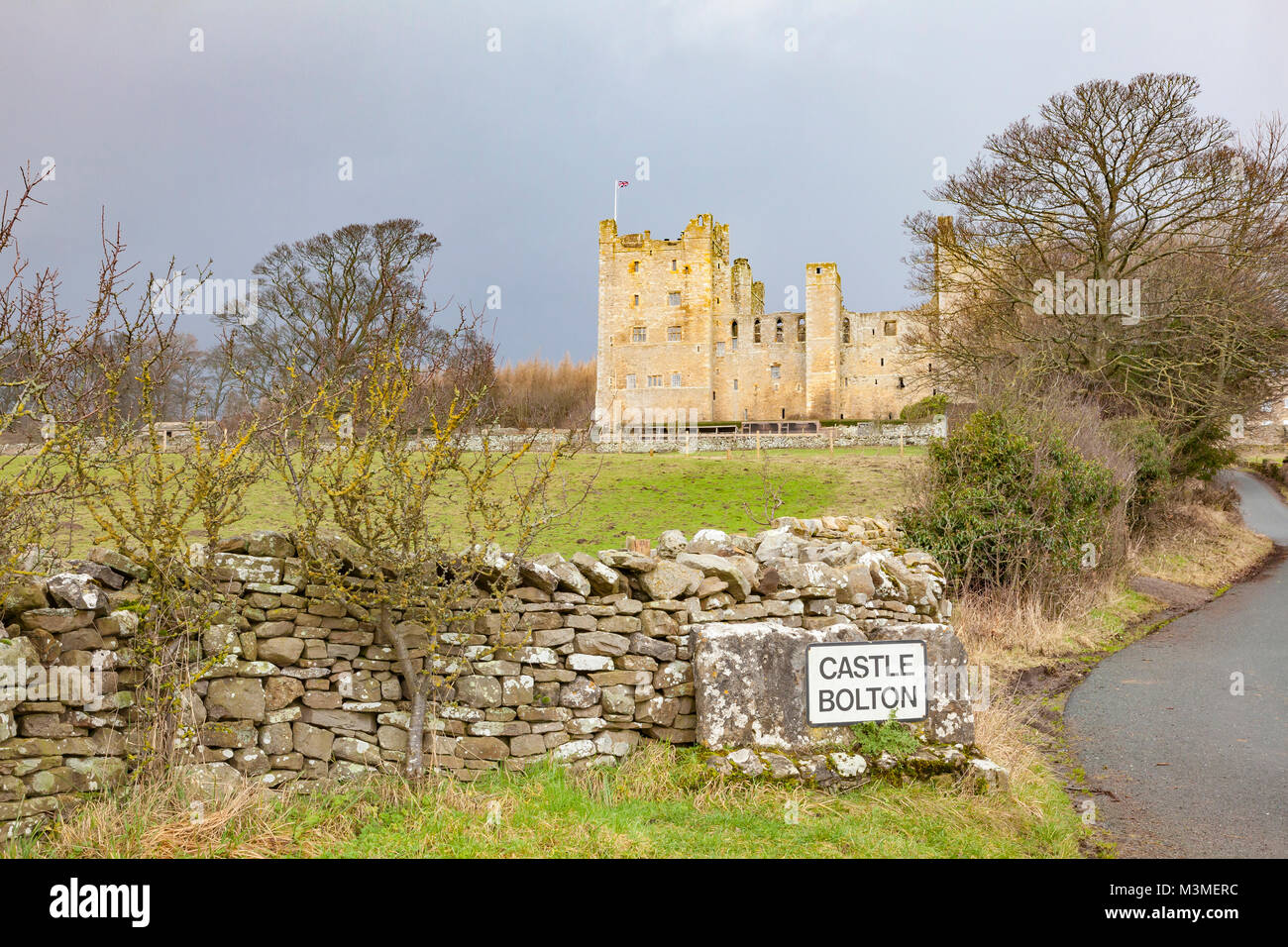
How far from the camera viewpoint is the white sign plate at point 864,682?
6316 mm

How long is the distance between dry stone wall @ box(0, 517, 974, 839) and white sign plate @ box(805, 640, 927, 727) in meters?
0.17

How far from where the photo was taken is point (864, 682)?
642 centimetres

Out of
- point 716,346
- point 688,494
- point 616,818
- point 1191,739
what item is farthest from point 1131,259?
point 716,346

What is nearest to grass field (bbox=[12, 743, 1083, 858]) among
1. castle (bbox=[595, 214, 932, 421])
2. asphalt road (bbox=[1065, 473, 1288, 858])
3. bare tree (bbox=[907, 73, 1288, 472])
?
asphalt road (bbox=[1065, 473, 1288, 858])

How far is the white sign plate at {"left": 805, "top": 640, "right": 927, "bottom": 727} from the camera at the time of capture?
632 cm

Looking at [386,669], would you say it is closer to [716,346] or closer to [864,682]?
[864,682]

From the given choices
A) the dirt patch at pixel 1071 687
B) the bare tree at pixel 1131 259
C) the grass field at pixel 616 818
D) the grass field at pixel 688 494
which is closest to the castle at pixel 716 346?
the grass field at pixel 688 494

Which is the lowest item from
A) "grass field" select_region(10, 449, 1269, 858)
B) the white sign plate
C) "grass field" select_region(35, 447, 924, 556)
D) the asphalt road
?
the asphalt road

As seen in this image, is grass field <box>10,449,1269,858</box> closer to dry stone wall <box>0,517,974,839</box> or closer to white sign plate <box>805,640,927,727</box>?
dry stone wall <box>0,517,974,839</box>

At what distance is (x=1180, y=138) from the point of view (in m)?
19.9

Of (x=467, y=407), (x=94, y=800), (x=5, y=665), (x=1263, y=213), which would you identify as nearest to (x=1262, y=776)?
(x=467, y=407)

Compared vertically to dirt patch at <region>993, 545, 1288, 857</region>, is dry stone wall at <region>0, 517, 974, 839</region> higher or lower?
higher

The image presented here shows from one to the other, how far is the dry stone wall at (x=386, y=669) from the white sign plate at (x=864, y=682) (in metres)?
0.17
